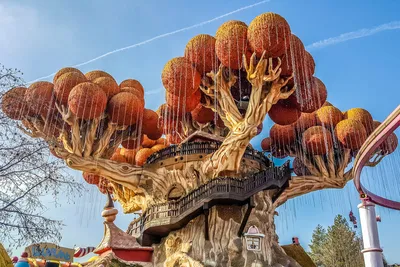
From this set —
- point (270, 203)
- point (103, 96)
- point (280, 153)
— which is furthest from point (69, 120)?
point (280, 153)

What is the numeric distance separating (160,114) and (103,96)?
519cm

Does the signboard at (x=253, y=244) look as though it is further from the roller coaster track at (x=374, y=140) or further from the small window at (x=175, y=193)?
the roller coaster track at (x=374, y=140)

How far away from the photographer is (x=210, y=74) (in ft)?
69.9

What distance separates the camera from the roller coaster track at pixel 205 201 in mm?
19078

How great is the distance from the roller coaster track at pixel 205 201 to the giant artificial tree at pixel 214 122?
26.4 inches

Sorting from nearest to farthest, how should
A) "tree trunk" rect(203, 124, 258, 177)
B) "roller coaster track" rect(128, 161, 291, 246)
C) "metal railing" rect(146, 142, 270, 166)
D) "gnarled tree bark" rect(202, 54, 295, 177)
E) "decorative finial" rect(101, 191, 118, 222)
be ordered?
1. "decorative finial" rect(101, 191, 118, 222)
2. "roller coaster track" rect(128, 161, 291, 246)
3. "tree trunk" rect(203, 124, 258, 177)
4. "gnarled tree bark" rect(202, 54, 295, 177)
5. "metal railing" rect(146, 142, 270, 166)

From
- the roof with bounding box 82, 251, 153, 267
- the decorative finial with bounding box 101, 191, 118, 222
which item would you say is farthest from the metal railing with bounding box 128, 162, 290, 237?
the decorative finial with bounding box 101, 191, 118, 222

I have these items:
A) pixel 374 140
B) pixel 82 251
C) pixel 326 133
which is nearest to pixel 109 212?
pixel 82 251

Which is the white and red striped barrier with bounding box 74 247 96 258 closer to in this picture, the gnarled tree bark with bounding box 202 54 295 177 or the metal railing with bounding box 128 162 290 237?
the metal railing with bounding box 128 162 290 237

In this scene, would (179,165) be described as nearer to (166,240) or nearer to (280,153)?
(166,240)

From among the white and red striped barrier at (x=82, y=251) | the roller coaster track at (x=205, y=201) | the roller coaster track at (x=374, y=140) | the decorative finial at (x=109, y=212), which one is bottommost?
the white and red striped barrier at (x=82, y=251)

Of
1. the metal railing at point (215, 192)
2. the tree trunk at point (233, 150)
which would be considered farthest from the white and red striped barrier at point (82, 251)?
the tree trunk at point (233, 150)

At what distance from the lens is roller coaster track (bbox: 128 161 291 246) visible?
751 inches

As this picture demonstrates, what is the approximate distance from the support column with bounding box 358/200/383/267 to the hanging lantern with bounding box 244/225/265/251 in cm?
1382
